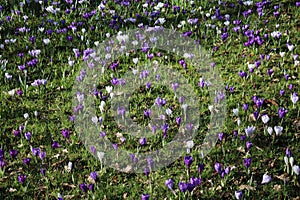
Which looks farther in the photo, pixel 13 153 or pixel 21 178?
pixel 13 153

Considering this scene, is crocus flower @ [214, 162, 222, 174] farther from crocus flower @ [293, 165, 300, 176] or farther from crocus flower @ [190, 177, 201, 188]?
crocus flower @ [293, 165, 300, 176]

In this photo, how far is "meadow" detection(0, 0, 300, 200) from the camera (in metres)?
3.40

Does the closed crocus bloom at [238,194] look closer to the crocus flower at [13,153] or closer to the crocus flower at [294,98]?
the crocus flower at [294,98]

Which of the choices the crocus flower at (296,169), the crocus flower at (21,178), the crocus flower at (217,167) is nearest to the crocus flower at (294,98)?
the crocus flower at (296,169)

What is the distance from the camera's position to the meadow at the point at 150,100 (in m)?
3.40

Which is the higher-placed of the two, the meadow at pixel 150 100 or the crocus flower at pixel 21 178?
the meadow at pixel 150 100

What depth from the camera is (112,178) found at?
3.48 metres

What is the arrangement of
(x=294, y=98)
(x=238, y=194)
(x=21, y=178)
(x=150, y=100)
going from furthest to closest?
1. (x=150, y=100)
2. (x=294, y=98)
3. (x=21, y=178)
4. (x=238, y=194)

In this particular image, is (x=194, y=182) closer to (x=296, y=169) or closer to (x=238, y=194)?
(x=238, y=194)

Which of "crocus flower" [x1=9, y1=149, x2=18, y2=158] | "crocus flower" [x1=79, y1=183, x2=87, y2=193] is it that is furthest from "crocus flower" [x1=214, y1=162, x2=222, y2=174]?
"crocus flower" [x1=9, y1=149, x2=18, y2=158]

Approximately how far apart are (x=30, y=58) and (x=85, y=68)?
868 millimetres

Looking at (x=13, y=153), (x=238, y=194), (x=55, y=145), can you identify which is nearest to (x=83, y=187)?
(x=55, y=145)

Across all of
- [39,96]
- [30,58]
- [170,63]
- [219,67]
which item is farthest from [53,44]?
[219,67]

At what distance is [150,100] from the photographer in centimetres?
Answer: 456
